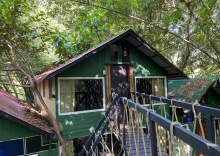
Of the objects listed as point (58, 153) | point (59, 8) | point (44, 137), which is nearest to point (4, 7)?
point (44, 137)

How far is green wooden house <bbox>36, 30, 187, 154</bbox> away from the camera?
614cm

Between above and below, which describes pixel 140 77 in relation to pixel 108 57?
below

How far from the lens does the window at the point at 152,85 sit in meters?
7.89

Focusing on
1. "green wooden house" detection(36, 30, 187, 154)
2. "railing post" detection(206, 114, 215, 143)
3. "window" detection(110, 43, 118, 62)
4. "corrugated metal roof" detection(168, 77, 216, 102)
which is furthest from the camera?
"corrugated metal roof" detection(168, 77, 216, 102)

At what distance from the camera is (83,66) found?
6543 millimetres

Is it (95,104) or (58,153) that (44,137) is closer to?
(58,153)

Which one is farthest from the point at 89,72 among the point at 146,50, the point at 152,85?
the point at 152,85

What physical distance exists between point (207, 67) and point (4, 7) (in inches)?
467

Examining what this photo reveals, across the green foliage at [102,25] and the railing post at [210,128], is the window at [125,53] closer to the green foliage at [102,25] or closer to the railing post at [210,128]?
the green foliage at [102,25]

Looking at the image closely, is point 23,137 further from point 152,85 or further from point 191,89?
point 191,89

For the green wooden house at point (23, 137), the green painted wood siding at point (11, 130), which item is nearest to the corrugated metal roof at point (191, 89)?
the green wooden house at point (23, 137)

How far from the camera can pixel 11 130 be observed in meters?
5.33

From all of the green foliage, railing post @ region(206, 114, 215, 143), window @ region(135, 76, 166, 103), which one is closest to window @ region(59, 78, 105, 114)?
the green foliage

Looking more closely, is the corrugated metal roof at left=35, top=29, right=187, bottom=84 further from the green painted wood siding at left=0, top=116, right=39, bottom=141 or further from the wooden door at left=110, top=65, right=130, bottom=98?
the green painted wood siding at left=0, top=116, right=39, bottom=141
